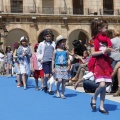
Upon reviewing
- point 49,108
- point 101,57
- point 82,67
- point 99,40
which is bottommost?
point 49,108

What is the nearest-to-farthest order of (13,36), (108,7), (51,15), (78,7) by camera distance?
(51,15) → (78,7) → (108,7) → (13,36)

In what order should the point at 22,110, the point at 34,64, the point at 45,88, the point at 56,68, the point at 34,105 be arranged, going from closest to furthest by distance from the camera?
the point at 22,110, the point at 34,105, the point at 56,68, the point at 45,88, the point at 34,64

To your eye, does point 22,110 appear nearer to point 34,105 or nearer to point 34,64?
point 34,105

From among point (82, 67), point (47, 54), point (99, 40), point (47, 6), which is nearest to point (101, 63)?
point (99, 40)

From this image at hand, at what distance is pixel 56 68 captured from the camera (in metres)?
9.62

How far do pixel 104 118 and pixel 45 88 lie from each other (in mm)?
4532

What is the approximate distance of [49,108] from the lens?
26.5 ft

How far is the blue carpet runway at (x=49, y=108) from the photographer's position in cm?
706

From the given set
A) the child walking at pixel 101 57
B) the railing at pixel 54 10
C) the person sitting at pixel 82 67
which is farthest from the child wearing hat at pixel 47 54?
the railing at pixel 54 10

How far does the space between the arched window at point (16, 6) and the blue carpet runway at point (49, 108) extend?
2288cm

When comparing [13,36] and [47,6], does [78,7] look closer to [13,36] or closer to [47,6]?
[47,6]

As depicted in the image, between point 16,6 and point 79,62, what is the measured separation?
66.2 feet

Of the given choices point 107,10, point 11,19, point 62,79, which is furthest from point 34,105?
point 107,10

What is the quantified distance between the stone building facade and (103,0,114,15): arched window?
5.4 inches
